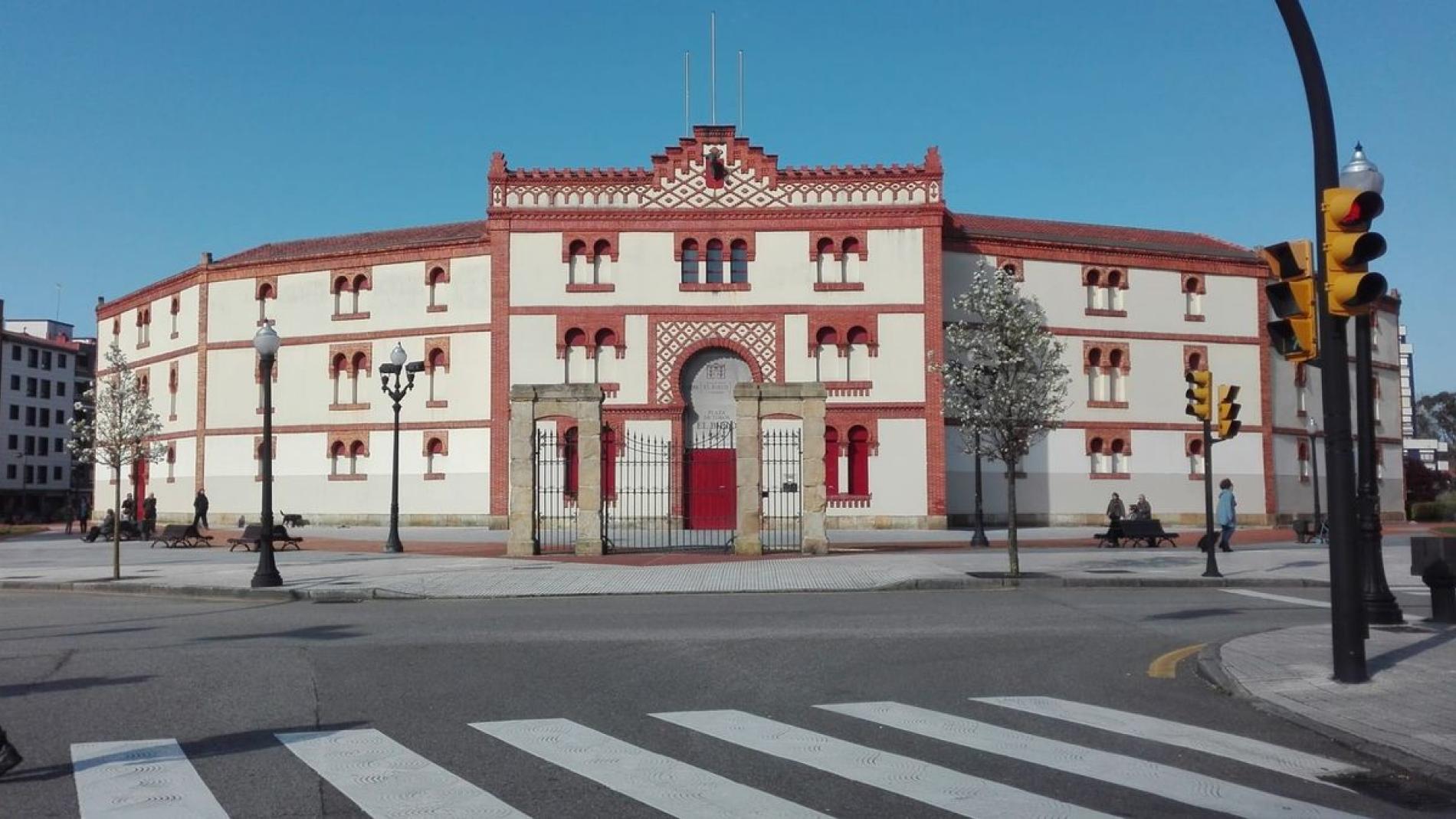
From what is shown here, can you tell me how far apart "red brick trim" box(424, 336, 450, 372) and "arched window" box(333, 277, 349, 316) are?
442cm

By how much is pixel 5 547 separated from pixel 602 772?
36.0 metres

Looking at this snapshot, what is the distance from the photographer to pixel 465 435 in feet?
138

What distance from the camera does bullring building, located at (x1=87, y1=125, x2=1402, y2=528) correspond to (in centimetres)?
4006

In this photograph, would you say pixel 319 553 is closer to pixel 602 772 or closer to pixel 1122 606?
pixel 1122 606

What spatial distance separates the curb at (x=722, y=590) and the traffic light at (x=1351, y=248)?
10250mm

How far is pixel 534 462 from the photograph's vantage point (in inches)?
987

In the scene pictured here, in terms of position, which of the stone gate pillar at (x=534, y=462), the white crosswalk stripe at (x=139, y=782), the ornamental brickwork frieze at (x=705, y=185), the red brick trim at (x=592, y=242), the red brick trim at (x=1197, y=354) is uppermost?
the ornamental brickwork frieze at (x=705, y=185)

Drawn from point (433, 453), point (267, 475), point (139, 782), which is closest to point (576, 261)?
point (433, 453)

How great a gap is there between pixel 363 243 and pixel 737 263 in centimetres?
1589

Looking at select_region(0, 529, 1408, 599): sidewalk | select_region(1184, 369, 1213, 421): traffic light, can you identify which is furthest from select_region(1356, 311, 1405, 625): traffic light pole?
select_region(1184, 369, 1213, 421): traffic light

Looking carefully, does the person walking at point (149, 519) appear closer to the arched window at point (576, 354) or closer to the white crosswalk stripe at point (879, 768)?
the arched window at point (576, 354)

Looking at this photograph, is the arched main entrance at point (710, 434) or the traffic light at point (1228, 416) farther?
the arched main entrance at point (710, 434)

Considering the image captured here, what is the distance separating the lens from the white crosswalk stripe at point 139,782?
5.63 metres

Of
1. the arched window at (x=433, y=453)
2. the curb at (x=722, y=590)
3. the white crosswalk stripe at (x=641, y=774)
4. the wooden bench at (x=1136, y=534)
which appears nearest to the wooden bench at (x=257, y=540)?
the curb at (x=722, y=590)
